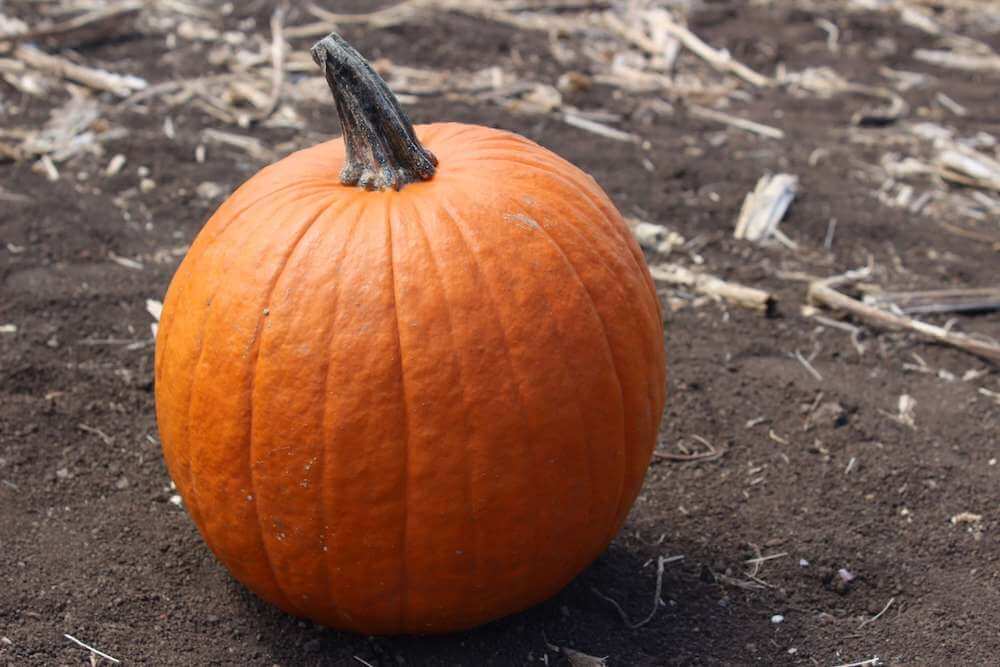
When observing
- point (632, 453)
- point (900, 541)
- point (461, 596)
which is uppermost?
point (632, 453)

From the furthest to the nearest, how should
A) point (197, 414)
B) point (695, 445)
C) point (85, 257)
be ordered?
point (85, 257), point (695, 445), point (197, 414)

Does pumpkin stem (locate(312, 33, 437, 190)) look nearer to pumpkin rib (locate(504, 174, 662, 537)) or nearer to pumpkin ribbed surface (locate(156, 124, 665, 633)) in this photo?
pumpkin ribbed surface (locate(156, 124, 665, 633))

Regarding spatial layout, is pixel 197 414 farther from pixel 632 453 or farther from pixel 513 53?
pixel 513 53

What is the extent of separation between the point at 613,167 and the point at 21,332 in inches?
135

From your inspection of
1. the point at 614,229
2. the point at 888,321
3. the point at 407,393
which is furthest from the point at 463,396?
the point at 888,321

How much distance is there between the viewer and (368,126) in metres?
2.79

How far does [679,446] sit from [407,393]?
1.72 meters

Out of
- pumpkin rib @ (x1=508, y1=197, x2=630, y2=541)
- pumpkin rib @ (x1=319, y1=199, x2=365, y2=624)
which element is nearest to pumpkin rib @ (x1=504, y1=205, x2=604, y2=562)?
pumpkin rib @ (x1=508, y1=197, x2=630, y2=541)

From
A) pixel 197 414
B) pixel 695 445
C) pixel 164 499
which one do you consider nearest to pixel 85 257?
pixel 164 499

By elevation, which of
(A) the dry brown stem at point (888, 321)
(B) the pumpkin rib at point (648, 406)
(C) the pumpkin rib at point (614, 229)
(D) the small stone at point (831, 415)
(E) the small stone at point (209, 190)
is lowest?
(D) the small stone at point (831, 415)

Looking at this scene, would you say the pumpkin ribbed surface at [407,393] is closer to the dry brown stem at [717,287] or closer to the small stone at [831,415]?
the small stone at [831,415]

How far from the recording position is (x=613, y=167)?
20.6ft

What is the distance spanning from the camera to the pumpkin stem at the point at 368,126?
275 centimetres

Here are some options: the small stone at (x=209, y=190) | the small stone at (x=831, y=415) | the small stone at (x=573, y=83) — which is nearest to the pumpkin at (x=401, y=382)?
the small stone at (x=831, y=415)
